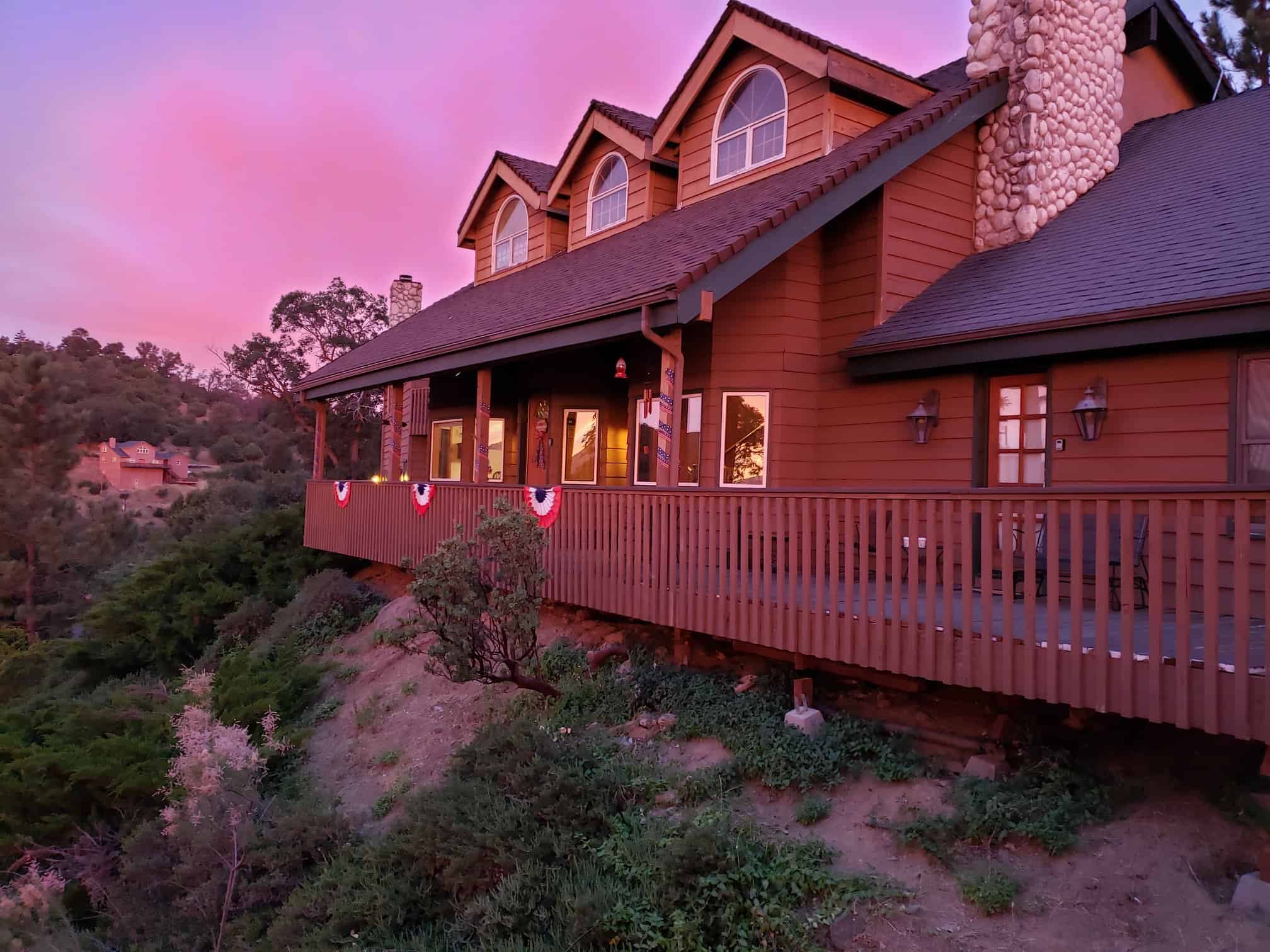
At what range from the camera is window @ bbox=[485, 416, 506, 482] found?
14.4 m

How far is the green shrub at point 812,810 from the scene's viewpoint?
4789 mm

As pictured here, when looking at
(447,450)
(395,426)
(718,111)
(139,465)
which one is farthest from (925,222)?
(139,465)

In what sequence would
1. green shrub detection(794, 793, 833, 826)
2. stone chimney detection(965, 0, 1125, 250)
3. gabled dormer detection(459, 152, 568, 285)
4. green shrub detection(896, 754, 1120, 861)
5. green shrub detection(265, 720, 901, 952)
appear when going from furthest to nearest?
gabled dormer detection(459, 152, 568, 285)
stone chimney detection(965, 0, 1125, 250)
green shrub detection(794, 793, 833, 826)
green shrub detection(896, 754, 1120, 861)
green shrub detection(265, 720, 901, 952)

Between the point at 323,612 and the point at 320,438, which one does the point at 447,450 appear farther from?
the point at 323,612

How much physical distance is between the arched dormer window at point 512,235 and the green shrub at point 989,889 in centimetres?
1331

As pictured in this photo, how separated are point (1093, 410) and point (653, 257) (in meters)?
4.90

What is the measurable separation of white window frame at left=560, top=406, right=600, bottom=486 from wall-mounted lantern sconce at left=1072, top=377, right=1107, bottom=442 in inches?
283

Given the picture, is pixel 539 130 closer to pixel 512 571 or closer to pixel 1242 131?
pixel 1242 131

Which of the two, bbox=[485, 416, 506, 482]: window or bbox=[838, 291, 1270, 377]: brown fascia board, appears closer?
bbox=[838, 291, 1270, 377]: brown fascia board

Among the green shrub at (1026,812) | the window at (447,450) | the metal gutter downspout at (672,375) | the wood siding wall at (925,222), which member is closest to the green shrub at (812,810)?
the green shrub at (1026,812)

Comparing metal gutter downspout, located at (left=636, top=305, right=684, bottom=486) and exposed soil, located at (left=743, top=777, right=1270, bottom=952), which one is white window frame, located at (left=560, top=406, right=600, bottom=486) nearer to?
metal gutter downspout, located at (left=636, top=305, right=684, bottom=486)

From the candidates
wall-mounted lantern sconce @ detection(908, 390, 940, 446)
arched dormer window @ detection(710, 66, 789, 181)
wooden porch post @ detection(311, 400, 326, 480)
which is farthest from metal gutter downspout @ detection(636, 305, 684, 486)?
wooden porch post @ detection(311, 400, 326, 480)

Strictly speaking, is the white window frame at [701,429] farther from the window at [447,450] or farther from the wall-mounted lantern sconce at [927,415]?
the window at [447,450]

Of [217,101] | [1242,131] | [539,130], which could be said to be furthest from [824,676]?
[539,130]
